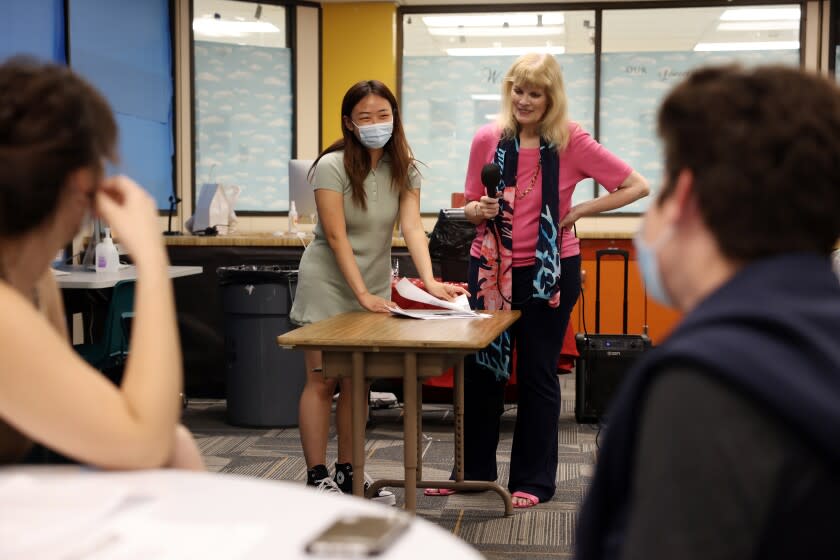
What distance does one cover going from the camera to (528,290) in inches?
125

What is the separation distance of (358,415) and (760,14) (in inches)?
252

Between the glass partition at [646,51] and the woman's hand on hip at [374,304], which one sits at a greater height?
the glass partition at [646,51]

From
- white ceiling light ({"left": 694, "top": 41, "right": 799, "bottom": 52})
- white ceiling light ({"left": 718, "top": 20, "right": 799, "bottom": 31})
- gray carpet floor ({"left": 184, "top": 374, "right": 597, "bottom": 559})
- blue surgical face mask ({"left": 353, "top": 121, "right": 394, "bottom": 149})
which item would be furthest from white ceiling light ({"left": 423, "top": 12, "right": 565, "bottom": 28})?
blue surgical face mask ({"left": 353, "top": 121, "right": 394, "bottom": 149})

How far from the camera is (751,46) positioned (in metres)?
7.66

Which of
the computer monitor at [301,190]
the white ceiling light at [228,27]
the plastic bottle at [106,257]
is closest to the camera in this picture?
the plastic bottle at [106,257]

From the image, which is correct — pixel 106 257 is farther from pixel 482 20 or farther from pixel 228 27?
pixel 482 20

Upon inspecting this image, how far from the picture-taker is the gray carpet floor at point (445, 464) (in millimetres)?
2955

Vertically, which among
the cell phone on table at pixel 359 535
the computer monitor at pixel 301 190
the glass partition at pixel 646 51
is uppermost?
the glass partition at pixel 646 51

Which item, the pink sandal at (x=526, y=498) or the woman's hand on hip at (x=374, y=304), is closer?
the woman's hand on hip at (x=374, y=304)

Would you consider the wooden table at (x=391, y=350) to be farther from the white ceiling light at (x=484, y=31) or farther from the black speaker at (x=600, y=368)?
the white ceiling light at (x=484, y=31)

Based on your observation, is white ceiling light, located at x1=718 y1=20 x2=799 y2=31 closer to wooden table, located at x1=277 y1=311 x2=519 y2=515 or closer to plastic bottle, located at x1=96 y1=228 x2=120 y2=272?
plastic bottle, located at x1=96 y1=228 x2=120 y2=272

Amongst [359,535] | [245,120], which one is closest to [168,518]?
[359,535]

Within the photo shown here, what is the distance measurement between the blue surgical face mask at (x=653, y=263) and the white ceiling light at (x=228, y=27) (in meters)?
6.79

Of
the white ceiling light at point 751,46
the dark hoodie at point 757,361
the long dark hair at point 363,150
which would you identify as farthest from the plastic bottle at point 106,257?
the white ceiling light at point 751,46
